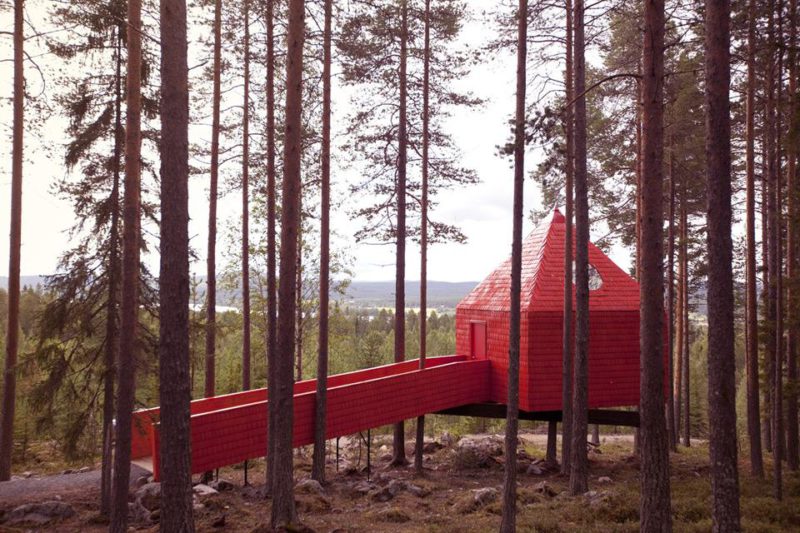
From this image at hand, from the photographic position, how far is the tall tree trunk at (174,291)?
560 centimetres

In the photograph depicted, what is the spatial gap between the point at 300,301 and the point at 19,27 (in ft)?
33.3

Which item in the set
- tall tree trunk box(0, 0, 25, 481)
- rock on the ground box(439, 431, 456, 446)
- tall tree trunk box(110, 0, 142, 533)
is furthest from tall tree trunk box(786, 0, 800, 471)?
tall tree trunk box(0, 0, 25, 481)

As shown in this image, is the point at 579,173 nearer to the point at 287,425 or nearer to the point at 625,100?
the point at 287,425

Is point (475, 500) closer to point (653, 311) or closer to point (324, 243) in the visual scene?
point (324, 243)

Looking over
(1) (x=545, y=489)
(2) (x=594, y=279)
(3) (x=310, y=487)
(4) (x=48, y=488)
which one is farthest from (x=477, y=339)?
(4) (x=48, y=488)

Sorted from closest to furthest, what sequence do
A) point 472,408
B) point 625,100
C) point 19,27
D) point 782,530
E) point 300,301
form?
point 782,530, point 19,27, point 472,408, point 625,100, point 300,301

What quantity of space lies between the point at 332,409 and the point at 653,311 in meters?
7.88

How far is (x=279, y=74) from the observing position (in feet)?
39.8

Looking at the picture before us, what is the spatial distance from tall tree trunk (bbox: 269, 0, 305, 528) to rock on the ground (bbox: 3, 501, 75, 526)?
15.5 ft

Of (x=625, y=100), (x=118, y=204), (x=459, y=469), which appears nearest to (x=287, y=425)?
(x=118, y=204)

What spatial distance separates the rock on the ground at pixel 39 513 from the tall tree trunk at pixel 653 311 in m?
9.88

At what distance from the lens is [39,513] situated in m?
10.5

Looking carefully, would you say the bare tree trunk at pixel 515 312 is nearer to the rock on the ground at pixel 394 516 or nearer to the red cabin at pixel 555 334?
the rock on the ground at pixel 394 516

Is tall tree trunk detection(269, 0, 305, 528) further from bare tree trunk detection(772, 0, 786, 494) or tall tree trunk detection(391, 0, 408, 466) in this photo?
bare tree trunk detection(772, 0, 786, 494)
